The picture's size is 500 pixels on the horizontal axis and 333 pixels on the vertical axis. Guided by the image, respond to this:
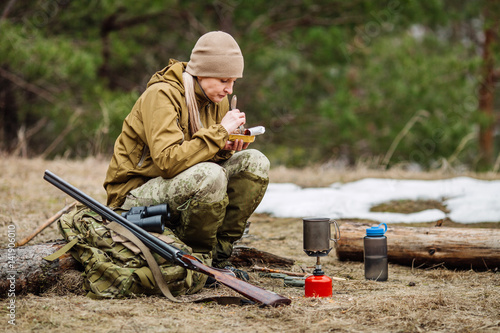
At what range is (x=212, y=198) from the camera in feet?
11.8

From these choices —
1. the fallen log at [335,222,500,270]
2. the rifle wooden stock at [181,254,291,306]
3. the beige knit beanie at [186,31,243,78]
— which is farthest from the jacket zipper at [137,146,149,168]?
the fallen log at [335,222,500,270]

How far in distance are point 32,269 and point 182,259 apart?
3.07ft

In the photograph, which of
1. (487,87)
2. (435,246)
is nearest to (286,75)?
(487,87)

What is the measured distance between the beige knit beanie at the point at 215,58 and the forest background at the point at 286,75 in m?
6.80

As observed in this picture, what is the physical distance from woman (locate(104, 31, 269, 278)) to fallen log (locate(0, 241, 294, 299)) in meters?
0.53

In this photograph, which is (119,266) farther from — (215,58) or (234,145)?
(215,58)

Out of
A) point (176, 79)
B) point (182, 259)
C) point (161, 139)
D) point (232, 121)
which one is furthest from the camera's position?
point (176, 79)

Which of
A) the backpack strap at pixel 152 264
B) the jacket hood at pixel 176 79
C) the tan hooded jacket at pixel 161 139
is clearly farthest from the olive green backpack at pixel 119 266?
the jacket hood at pixel 176 79

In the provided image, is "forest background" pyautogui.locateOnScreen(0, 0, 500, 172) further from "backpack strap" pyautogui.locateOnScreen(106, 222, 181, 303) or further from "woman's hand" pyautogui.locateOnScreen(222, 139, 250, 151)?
"backpack strap" pyautogui.locateOnScreen(106, 222, 181, 303)

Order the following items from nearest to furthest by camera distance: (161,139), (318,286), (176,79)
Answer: (318,286) < (161,139) < (176,79)

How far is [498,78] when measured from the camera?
1483 centimetres

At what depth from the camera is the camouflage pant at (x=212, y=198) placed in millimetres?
3582

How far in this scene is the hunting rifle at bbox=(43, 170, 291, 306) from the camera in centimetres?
310

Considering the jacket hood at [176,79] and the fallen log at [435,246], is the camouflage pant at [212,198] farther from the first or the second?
the fallen log at [435,246]
